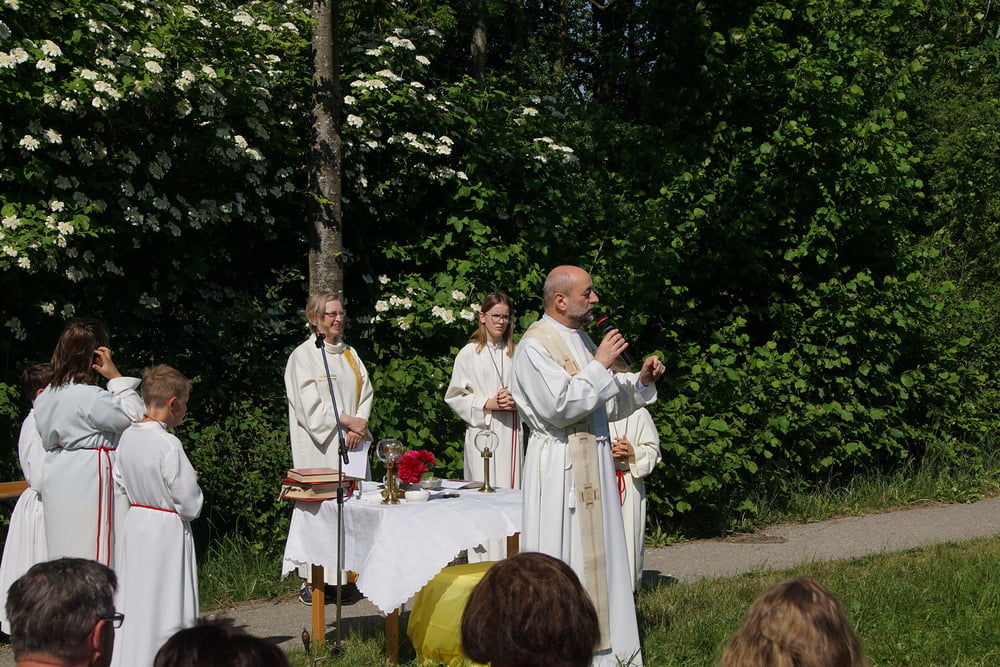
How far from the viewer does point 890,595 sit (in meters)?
7.41

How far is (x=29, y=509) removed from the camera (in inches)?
270

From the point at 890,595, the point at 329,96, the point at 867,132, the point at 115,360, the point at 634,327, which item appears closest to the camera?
the point at 890,595

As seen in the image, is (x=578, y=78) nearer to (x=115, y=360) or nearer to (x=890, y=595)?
(x=115, y=360)

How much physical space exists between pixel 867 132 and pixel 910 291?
1.89 m

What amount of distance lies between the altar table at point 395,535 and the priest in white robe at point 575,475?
47cm

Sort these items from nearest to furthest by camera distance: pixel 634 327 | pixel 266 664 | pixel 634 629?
pixel 266 664
pixel 634 629
pixel 634 327

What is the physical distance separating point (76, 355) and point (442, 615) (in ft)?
8.21

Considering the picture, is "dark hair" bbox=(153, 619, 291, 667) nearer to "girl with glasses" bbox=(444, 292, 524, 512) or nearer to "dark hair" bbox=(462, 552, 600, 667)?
"dark hair" bbox=(462, 552, 600, 667)

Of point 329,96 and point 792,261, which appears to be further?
point 792,261

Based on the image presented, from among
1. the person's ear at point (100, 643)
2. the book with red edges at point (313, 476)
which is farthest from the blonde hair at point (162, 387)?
the person's ear at point (100, 643)

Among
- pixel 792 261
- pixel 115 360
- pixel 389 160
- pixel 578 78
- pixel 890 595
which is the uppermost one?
pixel 578 78

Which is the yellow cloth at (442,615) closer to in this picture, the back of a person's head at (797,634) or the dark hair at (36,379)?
the dark hair at (36,379)

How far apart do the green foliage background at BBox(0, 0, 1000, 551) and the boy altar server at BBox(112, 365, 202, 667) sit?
118 inches

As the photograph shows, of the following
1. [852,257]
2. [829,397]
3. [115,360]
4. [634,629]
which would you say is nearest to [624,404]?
[634,629]
